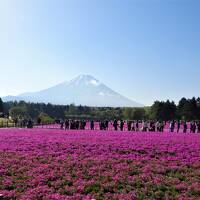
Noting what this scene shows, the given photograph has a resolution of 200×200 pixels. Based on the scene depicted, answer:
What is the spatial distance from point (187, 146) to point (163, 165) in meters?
7.43

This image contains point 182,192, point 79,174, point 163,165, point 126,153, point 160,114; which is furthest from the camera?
point 160,114

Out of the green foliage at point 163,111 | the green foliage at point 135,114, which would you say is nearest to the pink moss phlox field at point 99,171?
the green foliage at point 163,111

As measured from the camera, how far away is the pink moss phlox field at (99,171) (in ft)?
53.9

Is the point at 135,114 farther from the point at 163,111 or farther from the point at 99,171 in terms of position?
the point at 99,171

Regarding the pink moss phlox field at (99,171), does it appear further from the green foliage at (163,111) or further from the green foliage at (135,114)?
the green foliage at (135,114)

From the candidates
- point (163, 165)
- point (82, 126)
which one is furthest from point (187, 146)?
point (82, 126)

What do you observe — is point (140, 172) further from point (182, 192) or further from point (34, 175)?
point (34, 175)

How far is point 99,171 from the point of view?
19.7 metres

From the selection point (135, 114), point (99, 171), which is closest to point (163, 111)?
point (135, 114)

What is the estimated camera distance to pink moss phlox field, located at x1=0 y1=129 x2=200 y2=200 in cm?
1642

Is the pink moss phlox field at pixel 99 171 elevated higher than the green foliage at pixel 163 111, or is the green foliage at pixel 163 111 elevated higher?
the green foliage at pixel 163 111

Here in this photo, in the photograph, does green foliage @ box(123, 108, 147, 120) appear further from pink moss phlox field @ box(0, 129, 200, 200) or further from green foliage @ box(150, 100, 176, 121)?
pink moss phlox field @ box(0, 129, 200, 200)

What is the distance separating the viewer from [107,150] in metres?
26.1

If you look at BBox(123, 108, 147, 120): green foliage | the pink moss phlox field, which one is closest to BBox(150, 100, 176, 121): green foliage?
BBox(123, 108, 147, 120): green foliage
